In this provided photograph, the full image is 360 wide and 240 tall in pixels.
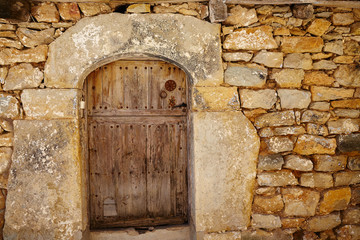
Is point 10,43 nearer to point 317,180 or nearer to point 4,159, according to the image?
point 4,159

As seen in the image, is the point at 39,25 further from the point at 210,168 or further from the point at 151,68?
the point at 210,168

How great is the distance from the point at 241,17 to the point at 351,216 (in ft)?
7.33

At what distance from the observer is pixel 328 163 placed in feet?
7.47

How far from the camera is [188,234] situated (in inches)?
95.5

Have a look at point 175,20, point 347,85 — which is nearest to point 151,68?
point 175,20

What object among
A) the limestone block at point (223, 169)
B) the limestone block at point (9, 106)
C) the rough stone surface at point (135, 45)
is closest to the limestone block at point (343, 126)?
the limestone block at point (223, 169)

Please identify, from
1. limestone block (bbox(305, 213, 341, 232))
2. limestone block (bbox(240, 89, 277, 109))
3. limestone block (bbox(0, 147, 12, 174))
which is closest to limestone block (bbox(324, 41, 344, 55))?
limestone block (bbox(240, 89, 277, 109))

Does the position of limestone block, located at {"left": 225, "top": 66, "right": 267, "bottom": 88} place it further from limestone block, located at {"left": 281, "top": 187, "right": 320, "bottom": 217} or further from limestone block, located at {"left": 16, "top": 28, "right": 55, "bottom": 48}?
limestone block, located at {"left": 16, "top": 28, "right": 55, "bottom": 48}

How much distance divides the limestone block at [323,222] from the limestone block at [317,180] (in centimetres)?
31

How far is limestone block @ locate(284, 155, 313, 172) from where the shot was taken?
87.9 inches

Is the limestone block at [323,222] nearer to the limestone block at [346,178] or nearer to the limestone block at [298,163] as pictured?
the limestone block at [346,178]

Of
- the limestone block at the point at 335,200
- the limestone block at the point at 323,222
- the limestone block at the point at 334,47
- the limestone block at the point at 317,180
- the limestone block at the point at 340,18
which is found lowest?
the limestone block at the point at 323,222

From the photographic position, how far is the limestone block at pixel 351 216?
2.34 meters

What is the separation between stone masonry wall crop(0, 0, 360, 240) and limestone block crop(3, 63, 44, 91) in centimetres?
9
